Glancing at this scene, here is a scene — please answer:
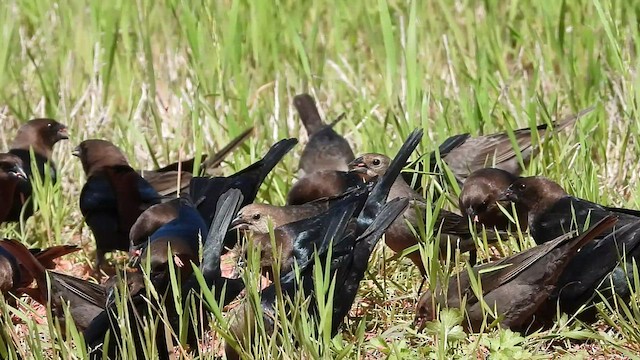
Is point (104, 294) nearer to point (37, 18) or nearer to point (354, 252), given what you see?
point (354, 252)

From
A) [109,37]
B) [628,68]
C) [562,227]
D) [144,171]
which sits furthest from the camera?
[109,37]

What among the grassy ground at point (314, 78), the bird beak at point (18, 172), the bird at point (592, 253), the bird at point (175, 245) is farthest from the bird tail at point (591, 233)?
the bird beak at point (18, 172)

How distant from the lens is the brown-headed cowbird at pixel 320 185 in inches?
304

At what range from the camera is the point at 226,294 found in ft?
19.2

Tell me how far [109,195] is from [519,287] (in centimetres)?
278

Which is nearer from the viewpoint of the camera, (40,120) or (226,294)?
(226,294)

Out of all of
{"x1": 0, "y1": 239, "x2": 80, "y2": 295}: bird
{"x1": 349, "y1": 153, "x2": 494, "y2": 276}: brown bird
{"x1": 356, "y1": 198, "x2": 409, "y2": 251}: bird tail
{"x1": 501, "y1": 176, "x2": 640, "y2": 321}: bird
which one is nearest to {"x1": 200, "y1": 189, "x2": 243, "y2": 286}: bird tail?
{"x1": 356, "y1": 198, "x2": 409, "y2": 251}: bird tail

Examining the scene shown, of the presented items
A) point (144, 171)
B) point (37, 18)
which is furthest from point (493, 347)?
point (37, 18)

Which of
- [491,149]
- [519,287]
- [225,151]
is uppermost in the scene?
[225,151]

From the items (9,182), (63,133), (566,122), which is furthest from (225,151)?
(566,122)

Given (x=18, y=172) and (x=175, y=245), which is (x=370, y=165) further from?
(x=18, y=172)

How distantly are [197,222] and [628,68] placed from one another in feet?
8.92

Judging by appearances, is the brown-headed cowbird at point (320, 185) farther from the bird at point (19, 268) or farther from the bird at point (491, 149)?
the bird at point (19, 268)

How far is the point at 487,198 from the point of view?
22.4 ft
